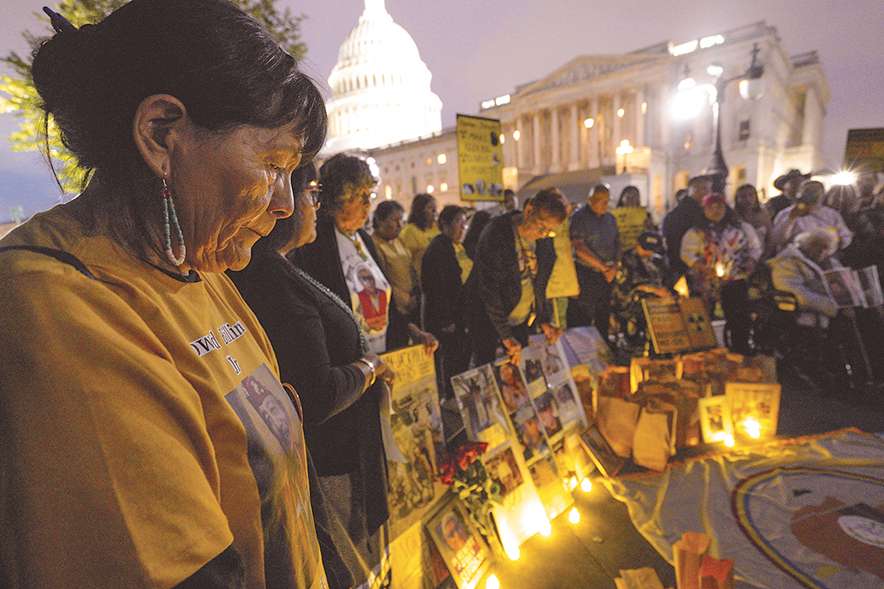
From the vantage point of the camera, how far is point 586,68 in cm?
4541

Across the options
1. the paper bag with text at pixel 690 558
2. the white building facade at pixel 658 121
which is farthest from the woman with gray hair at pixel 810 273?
the white building facade at pixel 658 121

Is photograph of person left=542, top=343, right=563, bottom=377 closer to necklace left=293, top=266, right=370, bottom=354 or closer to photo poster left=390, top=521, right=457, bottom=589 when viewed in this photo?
photo poster left=390, top=521, right=457, bottom=589

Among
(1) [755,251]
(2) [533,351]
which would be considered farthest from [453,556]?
(1) [755,251]

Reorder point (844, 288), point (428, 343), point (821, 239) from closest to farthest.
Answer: point (428, 343)
point (844, 288)
point (821, 239)

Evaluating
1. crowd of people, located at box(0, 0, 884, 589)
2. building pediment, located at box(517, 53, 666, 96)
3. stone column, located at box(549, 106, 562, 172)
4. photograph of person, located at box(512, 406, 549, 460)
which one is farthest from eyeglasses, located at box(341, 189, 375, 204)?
stone column, located at box(549, 106, 562, 172)

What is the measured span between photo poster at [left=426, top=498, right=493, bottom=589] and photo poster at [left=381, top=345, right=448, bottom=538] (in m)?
0.10

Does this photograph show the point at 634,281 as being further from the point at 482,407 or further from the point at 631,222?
the point at 482,407

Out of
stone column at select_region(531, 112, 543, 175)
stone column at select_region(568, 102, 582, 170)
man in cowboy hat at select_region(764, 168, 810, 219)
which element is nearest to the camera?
man in cowboy hat at select_region(764, 168, 810, 219)

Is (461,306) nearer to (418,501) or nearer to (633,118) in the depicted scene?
(418,501)

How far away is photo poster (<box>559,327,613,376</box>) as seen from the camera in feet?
13.7

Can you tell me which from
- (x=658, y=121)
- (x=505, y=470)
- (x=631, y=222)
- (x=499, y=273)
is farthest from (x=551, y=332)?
(x=658, y=121)

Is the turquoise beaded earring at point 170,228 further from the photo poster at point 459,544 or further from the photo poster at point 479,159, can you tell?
the photo poster at point 479,159

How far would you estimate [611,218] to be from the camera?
19.6 feet

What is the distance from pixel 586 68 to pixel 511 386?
51111mm
